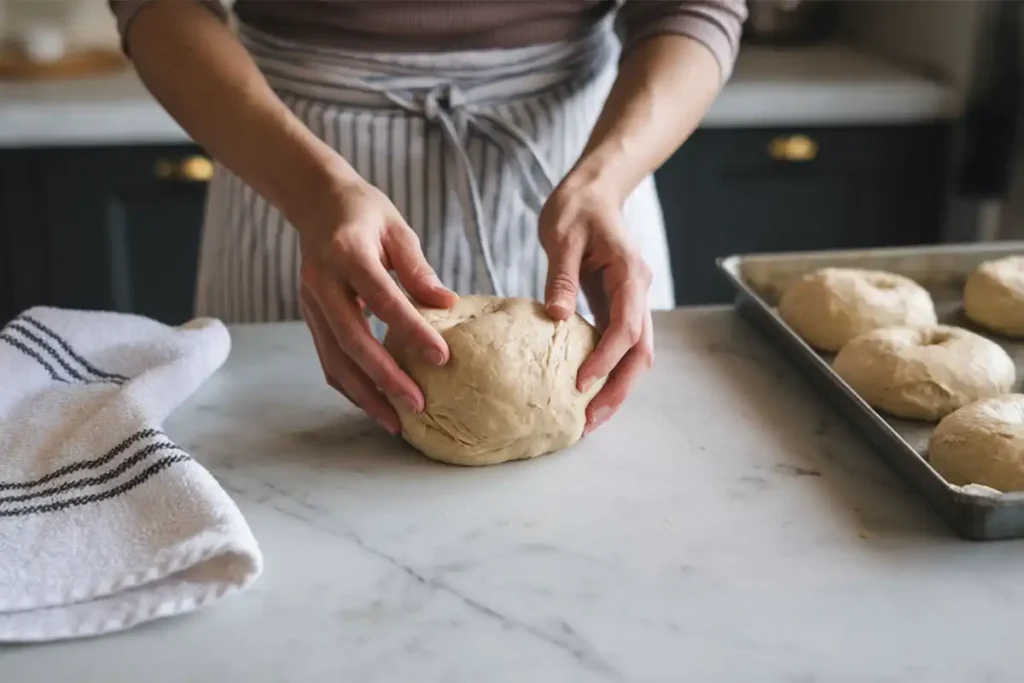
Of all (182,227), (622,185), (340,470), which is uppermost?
(622,185)

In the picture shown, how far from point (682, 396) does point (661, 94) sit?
271mm

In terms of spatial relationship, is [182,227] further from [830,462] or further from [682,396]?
[830,462]

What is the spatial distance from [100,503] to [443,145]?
0.51m

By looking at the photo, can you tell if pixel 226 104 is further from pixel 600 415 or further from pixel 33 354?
pixel 600 415

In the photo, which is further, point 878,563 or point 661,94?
point 661,94

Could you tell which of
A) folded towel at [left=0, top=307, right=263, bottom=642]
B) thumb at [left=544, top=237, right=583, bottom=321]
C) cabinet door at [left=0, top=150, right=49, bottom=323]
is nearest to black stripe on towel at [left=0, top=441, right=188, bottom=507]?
folded towel at [left=0, top=307, right=263, bottom=642]

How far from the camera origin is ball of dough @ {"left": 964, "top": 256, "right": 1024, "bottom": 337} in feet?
3.02

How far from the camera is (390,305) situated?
0.70m

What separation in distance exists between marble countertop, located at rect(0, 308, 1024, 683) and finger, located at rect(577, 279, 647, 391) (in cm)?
6

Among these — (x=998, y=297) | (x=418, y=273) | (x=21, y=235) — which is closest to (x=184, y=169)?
(x=21, y=235)

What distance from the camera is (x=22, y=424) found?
0.74m

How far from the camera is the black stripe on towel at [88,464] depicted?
2.20 ft

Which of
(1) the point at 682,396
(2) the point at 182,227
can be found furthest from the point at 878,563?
(2) the point at 182,227

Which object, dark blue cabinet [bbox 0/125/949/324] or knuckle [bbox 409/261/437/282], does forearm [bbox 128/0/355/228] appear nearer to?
knuckle [bbox 409/261/437/282]
